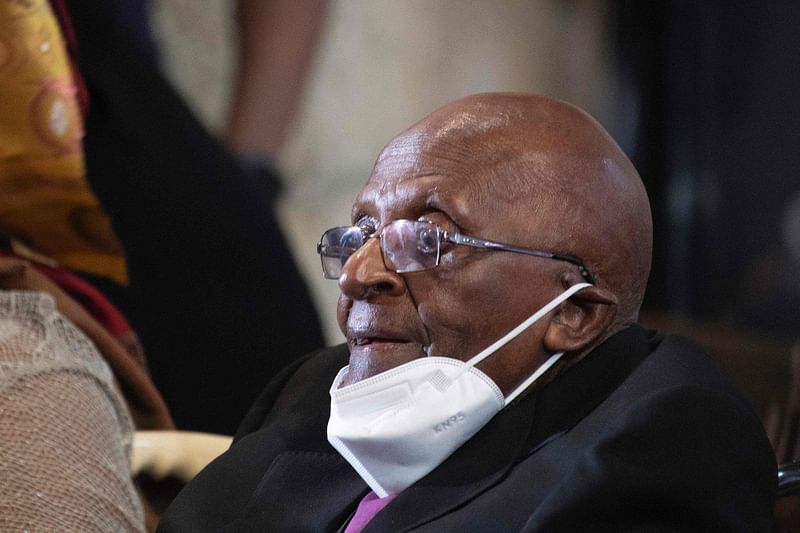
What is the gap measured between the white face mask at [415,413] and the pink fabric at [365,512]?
0.02 meters

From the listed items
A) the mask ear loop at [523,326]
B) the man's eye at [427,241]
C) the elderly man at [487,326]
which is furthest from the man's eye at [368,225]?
the mask ear loop at [523,326]

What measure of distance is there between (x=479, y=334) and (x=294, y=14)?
5.80ft

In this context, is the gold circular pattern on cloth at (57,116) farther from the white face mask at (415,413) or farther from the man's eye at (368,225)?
the white face mask at (415,413)

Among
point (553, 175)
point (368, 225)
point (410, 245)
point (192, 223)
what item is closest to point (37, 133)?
point (192, 223)

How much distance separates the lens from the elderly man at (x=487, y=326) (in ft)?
4.56

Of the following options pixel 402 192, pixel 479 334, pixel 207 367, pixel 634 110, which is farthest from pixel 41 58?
pixel 634 110

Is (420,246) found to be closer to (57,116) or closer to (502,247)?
(502,247)

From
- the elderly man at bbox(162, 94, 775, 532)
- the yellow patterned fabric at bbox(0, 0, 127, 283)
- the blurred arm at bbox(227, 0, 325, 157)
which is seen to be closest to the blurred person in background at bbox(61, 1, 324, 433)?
the blurred arm at bbox(227, 0, 325, 157)

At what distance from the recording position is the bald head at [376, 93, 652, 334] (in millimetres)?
1453

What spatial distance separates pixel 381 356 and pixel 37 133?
1183mm

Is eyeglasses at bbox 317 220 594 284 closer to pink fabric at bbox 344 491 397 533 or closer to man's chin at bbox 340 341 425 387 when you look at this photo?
man's chin at bbox 340 341 425 387

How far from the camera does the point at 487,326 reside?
1448mm

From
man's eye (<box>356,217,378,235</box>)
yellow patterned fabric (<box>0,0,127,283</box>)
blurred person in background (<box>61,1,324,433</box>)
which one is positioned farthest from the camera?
blurred person in background (<box>61,1,324,433</box>)

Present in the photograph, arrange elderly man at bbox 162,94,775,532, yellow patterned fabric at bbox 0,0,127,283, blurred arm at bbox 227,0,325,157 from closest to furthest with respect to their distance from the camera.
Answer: elderly man at bbox 162,94,775,532 < yellow patterned fabric at bbox 0,0,127,283 < blurred arm at bbox 227,0,325,157
